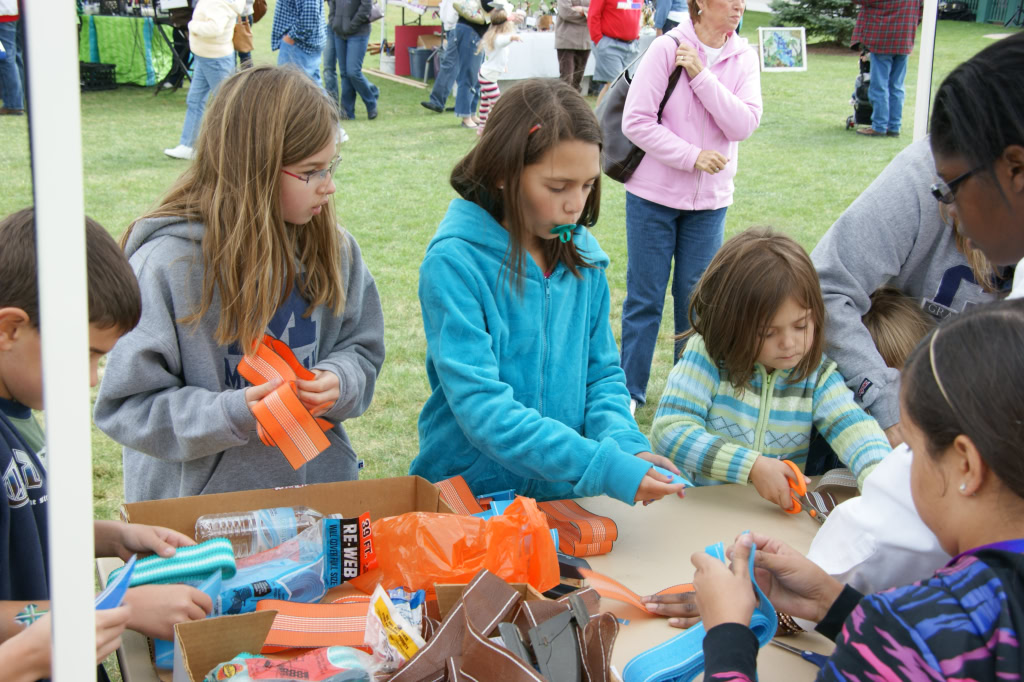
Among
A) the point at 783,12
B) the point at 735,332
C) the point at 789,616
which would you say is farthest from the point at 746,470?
the point at 783,12

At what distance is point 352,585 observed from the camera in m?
1.45

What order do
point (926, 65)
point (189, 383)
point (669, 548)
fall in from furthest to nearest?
1. point (926, 65)
2. point (189, 383)
3. point (669, 548)

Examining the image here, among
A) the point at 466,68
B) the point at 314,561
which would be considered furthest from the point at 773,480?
the point at 466,68

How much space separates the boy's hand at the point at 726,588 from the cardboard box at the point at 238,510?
45 centimetres

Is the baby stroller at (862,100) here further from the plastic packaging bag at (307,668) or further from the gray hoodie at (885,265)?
the plastic packaging bag at (307,668)

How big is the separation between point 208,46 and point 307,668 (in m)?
6.74

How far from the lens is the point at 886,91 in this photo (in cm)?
902

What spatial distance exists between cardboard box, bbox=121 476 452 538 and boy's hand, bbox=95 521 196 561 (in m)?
0.04

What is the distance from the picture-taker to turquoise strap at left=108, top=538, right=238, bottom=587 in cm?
128

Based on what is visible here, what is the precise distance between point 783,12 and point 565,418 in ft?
50.8

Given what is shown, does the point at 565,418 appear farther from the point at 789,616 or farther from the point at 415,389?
the point at 415,389

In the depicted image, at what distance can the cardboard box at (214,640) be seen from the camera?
3.73 feet

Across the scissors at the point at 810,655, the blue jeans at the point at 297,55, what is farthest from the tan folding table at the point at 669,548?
the blue jeans at the point at 297,55

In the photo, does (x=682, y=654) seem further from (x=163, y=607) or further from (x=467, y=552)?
(x=163, y=607)
